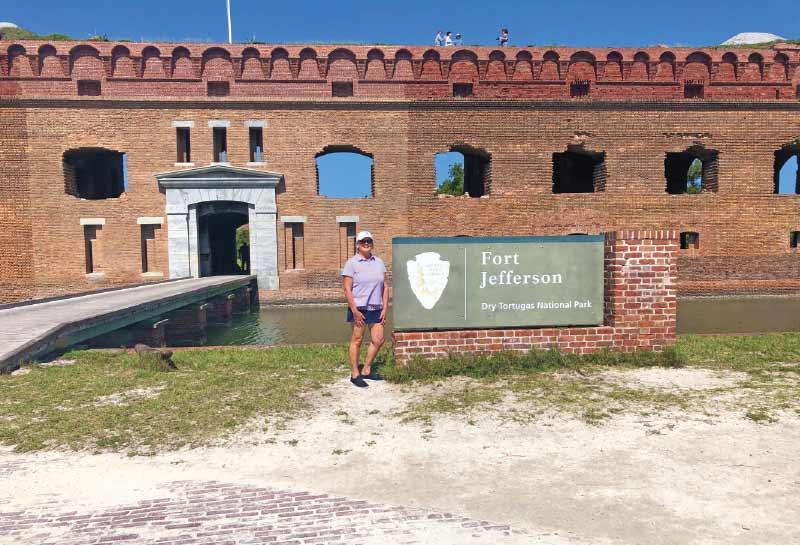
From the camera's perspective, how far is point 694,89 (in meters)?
17.2

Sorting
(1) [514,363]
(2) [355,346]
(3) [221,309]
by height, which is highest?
(2) [355,346]

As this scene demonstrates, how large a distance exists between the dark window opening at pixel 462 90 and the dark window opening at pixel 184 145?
32.8 ft

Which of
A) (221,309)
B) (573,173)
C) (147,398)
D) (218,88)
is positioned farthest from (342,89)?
(147,398)

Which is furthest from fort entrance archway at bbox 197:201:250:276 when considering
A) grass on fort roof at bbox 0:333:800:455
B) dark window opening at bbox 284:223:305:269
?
grass on fort roof at bbox 0:333:800:455

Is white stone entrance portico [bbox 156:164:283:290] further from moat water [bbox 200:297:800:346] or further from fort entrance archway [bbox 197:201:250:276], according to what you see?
moat water [bbox 200:297:800:346]

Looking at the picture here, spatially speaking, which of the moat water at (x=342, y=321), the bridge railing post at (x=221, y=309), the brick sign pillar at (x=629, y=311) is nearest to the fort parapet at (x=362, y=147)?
the moat water at (x=342, y=321)

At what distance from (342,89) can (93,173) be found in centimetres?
1192

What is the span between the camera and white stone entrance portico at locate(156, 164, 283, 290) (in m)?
15.8

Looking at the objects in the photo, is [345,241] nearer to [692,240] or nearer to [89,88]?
[89,88]

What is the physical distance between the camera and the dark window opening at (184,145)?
16078mm

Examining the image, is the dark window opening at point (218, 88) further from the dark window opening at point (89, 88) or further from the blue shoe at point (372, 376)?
the blue shoe at point (372, 376)

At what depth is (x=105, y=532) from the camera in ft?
7.66

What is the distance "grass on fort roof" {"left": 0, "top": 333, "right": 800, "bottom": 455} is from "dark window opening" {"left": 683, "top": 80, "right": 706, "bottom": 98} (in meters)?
14.5

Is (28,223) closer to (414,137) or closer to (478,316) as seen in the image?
(414,137)
